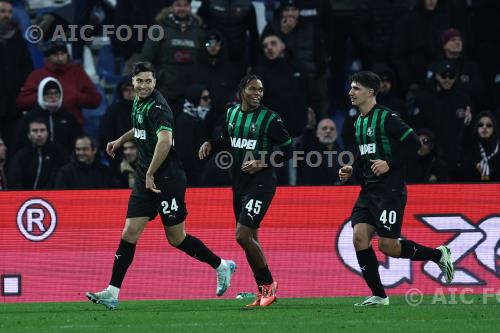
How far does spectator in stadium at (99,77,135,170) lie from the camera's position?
1510cm

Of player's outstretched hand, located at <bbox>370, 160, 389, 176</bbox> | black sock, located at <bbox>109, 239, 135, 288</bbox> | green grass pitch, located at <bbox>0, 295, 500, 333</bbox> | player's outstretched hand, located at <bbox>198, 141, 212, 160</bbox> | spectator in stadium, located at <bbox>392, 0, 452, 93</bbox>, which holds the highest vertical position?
spectator in stadium, located at <bbox>392, 0, 452, 93</bbox>

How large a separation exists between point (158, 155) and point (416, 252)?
2.49 m

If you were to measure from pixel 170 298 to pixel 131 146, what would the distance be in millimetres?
2284

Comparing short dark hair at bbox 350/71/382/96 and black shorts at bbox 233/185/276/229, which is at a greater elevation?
short dark hair at bbox 350/71/382/96

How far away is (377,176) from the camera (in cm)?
1119

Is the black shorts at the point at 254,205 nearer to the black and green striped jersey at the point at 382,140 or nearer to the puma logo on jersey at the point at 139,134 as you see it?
the black and green striped jersey at the point at 382,140

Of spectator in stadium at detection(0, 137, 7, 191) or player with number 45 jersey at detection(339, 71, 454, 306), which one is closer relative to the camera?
player with number 45 jersey at detection(339, 71, 454, 306)

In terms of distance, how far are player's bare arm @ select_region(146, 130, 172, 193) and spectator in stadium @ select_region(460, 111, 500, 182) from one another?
5029mm

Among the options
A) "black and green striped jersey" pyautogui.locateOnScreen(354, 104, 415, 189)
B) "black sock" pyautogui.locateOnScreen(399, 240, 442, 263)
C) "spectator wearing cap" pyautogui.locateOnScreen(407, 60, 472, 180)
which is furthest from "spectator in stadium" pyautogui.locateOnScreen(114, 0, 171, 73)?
"black sock" pyautogui.locateOnScreen(399, 240, 442, 263)

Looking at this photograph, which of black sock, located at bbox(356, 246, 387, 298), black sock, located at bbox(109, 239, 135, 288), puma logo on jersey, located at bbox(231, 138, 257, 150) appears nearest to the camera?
black sock, located at bbox(109, 239, 135, 288)

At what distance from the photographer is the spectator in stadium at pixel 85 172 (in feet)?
46.2

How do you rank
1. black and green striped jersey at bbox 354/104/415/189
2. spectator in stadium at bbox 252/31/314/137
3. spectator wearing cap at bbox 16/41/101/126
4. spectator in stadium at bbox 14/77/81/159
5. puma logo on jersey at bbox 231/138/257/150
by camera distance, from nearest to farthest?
black and green striped jersey at bbox 354/104/415/189 → puma logo on jersey at bbox 231/138/257/150 → spectator in stadium at bbox 14/77/81/159 → spectator in stadium at bbox 252/31/314/137 → spectator wearing cap at bbox 16/41/101/126

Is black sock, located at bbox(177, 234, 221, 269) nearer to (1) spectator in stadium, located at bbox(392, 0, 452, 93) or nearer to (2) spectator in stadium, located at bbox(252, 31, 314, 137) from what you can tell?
(2) spectator in stadium, located at bbox(252, 31, 314, 137)

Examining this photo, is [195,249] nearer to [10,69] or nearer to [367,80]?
[367,80]
